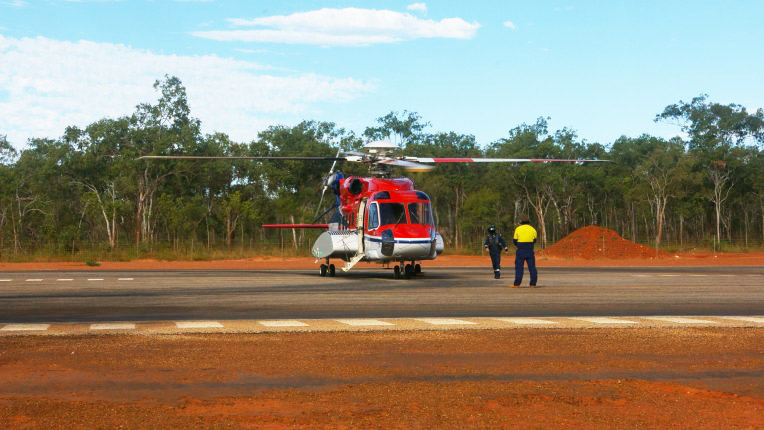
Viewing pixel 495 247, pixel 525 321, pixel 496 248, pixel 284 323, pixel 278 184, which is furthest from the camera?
pixel 278 184

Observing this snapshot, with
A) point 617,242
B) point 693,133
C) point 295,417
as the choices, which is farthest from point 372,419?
point 693,133

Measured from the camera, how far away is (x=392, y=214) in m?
27.6

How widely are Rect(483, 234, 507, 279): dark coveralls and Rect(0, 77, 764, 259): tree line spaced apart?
3717cm

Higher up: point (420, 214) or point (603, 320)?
point (420, 214)

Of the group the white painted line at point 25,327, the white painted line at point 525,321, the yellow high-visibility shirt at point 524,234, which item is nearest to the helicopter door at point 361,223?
the yellow high-visibility shirt at point 524,234

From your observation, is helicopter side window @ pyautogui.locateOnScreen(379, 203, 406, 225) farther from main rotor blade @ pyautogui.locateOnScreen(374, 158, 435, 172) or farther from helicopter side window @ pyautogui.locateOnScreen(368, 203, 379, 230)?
main rotor blade @ pyautogui.locateOnScreen(374, 158, 435, 172)

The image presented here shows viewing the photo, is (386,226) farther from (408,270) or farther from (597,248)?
(597,248)

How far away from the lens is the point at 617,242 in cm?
5566

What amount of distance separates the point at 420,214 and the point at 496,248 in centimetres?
286

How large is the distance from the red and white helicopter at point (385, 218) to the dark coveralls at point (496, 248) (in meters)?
1.59

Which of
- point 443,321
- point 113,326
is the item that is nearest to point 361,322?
point 443,321

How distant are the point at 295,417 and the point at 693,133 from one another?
95.3m

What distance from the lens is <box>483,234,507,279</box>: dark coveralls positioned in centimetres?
2761

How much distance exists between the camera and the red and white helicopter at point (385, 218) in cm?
2717
